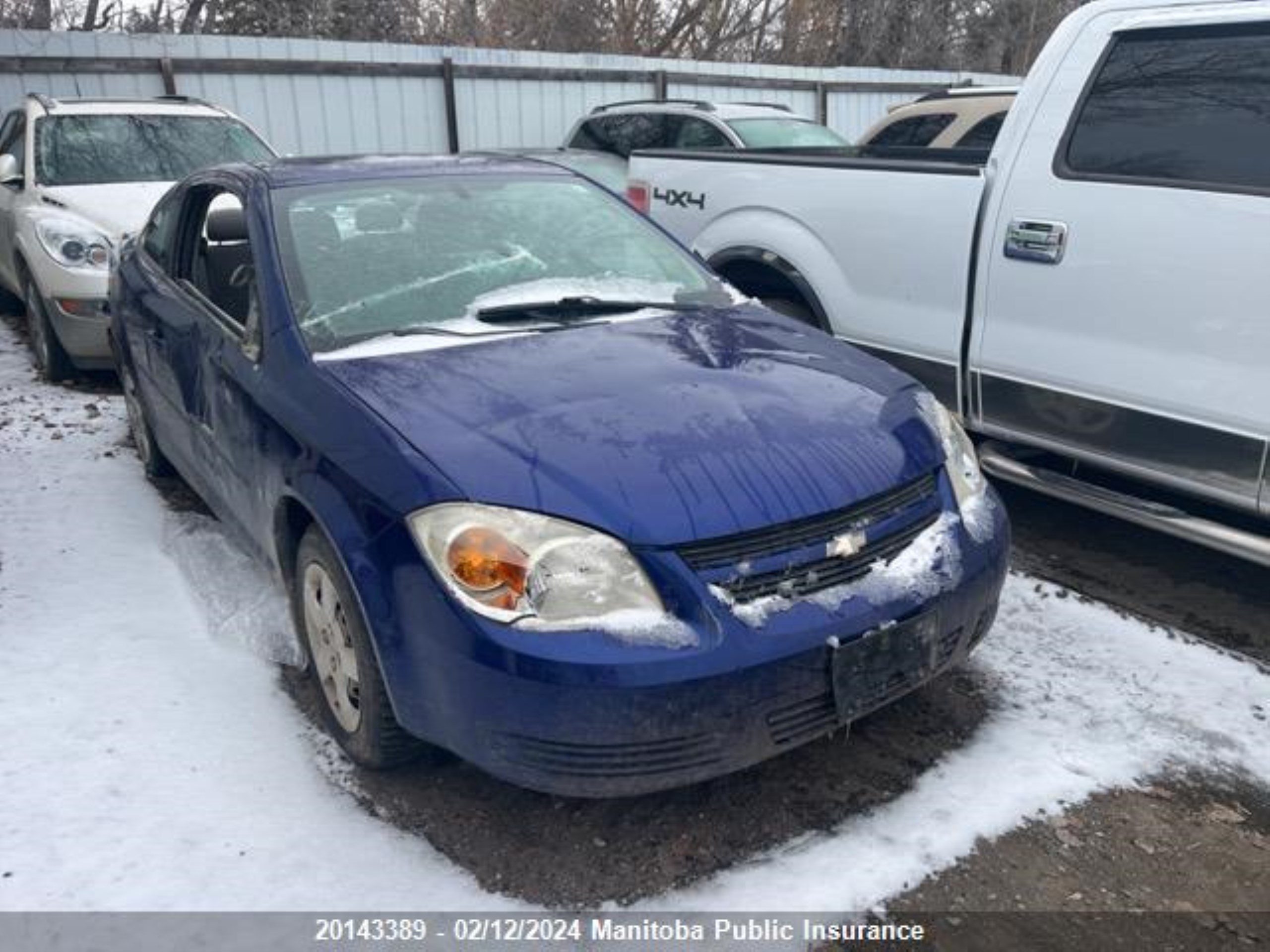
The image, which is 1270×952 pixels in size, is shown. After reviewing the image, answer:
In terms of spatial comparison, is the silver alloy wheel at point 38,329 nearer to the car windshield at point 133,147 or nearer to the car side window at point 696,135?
the car windshield at point 133,147

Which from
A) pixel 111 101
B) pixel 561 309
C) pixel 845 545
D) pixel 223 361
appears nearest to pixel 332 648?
pixel 223 361

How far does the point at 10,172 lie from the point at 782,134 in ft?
21.4

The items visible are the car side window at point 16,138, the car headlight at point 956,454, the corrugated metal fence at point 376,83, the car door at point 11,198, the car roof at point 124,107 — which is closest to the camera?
the car headlight at point 956,454

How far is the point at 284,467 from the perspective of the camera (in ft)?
9.49

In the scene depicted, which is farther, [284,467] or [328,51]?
[328,51]

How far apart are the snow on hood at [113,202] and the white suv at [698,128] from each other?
4961 millimetres

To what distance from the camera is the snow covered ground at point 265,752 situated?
246 centimetres

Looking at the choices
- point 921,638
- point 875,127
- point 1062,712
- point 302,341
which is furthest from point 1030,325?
point 875,127

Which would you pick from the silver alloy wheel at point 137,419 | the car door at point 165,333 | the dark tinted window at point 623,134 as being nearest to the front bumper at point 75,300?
the silver alloy wheel at point 137,419

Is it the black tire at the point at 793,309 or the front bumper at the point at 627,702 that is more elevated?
the black tire at the point at 793,309

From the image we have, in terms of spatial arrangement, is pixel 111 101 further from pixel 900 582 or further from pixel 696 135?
pixel 900 582

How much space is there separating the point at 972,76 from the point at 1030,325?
1643 cm

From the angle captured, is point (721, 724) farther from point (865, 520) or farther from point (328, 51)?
point (328, 51)

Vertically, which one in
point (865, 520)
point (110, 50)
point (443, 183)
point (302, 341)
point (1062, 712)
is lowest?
point (1062, 712)
